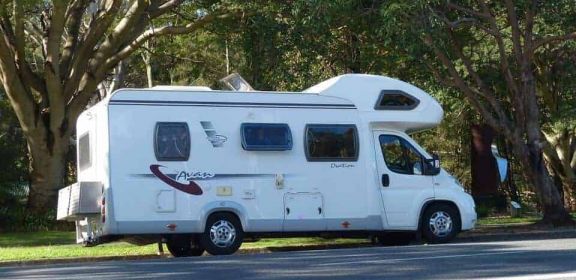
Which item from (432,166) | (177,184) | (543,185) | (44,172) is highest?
(44,172)

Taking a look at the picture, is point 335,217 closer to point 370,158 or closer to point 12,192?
→ point 370,158

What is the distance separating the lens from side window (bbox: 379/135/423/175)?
1738 centimetres

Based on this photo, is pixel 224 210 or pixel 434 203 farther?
pixel 434 203

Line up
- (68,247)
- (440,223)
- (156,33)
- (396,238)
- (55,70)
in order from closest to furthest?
(440,223), (396,238), (68,247), (55,70), (156,33)

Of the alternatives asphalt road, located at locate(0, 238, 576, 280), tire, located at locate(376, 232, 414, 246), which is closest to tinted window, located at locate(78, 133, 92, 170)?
asphalt road, located at locate(0, 238, 576, 280)

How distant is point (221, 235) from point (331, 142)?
268 cm

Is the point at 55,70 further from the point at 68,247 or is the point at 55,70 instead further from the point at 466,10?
the point at 466,10

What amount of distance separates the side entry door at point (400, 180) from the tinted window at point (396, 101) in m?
0.51

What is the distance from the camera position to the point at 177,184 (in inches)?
625

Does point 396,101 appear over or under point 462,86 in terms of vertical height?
under

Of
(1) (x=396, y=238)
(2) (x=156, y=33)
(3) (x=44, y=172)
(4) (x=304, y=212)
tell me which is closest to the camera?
A: (4) (x=304, y=212)

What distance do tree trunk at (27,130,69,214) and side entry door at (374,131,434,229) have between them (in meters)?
12.8

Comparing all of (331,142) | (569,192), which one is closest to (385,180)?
(331,142)

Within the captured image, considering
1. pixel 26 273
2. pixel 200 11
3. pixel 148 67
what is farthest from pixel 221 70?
pixel 26 273
